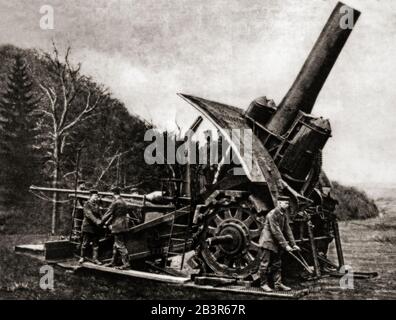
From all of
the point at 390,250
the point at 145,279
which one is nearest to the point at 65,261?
the point at 145,279

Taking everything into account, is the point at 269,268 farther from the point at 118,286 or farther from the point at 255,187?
the point at 118,286

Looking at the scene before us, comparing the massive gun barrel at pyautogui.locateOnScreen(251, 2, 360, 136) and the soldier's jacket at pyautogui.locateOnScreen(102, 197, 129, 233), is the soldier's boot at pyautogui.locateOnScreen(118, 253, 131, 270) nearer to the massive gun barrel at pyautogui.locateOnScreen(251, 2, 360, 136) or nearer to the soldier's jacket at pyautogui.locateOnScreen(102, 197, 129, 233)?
the soldier's jacket at pyautogui.locateOnScreen(102, 197, 129, 233)

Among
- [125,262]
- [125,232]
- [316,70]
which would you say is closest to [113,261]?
[125,262]

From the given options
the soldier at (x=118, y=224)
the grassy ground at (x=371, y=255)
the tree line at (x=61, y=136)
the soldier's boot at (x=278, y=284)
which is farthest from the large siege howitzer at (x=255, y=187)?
the tree line at (x=61, y=136)

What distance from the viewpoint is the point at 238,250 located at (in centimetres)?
891

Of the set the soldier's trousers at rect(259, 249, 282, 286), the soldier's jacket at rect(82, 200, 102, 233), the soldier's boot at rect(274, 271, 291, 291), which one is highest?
the soldier's jacket at rect(82, 200, 102, 233)

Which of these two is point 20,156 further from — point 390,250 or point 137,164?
point 390,250

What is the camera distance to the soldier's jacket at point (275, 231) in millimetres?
8211

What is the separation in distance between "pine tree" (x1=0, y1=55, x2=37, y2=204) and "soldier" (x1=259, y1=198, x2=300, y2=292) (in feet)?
35.8

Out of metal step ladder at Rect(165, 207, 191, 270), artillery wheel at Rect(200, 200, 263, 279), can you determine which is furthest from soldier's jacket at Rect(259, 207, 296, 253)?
metal step ladder at Rect(165, 207, 191, 270)

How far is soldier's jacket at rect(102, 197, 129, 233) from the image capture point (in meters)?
9.78

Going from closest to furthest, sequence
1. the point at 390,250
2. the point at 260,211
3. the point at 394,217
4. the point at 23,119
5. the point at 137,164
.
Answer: the point at 260,211 → the point at 390,250 → the point at 394,217 → the point at 23,119 → the point at 137,164

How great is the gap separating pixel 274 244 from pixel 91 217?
393cm
